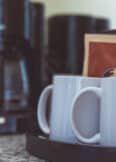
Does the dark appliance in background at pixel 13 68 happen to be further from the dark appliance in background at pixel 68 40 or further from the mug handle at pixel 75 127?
the mug handle at pixel 75 127

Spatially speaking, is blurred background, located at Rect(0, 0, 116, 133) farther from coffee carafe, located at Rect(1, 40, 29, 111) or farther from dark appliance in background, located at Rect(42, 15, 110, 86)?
dark appliance in background, located at Rect(42, 15, 110, 86)

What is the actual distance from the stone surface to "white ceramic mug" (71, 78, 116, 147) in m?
0.08

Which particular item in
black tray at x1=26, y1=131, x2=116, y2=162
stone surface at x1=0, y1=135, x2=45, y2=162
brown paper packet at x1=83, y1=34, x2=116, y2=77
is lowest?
stone surface at x1=0, y1=135, x2=45, y2=162

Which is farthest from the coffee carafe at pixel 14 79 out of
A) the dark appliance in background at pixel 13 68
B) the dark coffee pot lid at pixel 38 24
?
the dark coffee pot lid at pixel 38 24

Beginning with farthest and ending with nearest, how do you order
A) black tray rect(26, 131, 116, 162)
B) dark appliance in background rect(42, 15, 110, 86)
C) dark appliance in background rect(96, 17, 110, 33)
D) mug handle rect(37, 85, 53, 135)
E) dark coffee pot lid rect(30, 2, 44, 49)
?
dark appliance in background rect(96, 17, 110, 33)
dark appliance in background rect(42, 15, 110, 86)
dark coffee pot lid rect(30, 2, 44, 49)
mug handle rect(37, 85, 53, 135)
black tray rect(26, 131, 116, 162)

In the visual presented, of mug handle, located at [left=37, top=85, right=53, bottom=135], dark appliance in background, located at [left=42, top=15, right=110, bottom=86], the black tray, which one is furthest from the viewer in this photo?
dark appliance in background, located at [left=42, top=15, right=110, bottom=86]

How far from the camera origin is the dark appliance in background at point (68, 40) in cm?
140

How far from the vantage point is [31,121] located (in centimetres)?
72

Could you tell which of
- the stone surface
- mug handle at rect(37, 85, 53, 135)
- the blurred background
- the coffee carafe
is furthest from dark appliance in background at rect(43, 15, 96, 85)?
mug handle at rect(37, 85, 53, 135)

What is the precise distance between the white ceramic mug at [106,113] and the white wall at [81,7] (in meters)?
1.46

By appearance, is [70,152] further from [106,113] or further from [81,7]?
[81,7]

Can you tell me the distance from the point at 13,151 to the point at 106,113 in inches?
7.1

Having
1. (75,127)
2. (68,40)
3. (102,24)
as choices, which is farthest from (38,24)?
(75,127)

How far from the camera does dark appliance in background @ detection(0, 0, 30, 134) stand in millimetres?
981
